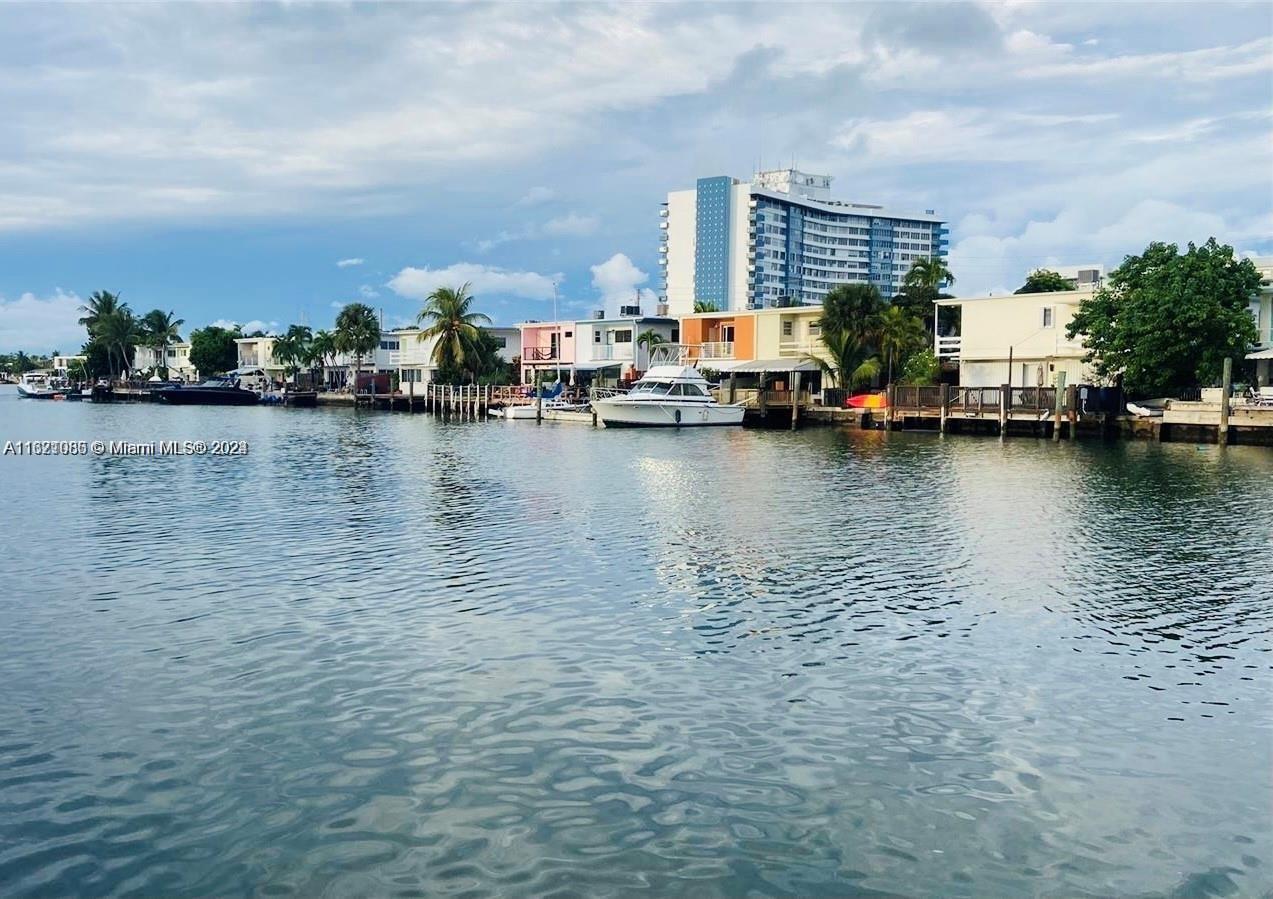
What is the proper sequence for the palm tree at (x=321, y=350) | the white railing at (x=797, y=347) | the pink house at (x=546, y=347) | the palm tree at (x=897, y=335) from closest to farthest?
the palm tree at (x=897, y=335), the white railing at (x=797, y=347), the pink house at (x=546, y=347), the palm tree at (x=321, y=350)

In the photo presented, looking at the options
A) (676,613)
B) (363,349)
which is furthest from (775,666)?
(363,349)

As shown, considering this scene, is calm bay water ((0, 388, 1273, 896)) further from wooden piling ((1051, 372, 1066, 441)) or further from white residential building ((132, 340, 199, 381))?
white residential building ((132, 340, 199, 381))

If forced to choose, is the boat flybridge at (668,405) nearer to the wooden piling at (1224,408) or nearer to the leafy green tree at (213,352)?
the wooden piling at (1224,408)

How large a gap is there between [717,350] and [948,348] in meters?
18.2

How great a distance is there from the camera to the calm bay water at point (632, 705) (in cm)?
917

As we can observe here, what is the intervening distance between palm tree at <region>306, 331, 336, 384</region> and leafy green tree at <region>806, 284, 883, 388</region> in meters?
76.0

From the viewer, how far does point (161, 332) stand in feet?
536

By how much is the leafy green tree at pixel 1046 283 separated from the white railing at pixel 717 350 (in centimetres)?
2649

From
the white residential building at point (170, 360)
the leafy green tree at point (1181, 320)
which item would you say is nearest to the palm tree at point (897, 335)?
A: the leafy green tree at point (1181, 320)

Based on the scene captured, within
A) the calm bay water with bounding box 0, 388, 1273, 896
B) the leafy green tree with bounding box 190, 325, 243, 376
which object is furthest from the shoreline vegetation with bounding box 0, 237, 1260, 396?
the leafy green tree with bounding box 190, 325, 243, 376

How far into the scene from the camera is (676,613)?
57.0 feet

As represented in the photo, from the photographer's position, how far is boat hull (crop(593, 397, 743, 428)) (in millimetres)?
70188

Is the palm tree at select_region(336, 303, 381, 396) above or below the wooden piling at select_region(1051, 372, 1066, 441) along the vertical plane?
above

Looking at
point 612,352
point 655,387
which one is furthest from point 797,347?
point 612,352
